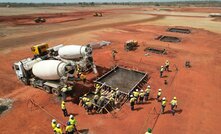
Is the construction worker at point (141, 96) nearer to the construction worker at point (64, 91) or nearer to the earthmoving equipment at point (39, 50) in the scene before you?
the construction worker at point (64, 91)

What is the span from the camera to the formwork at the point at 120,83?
1612 cm

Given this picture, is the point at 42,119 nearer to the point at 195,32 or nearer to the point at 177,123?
the point at 177,123

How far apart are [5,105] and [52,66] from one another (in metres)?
5.51

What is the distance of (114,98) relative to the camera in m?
16.6

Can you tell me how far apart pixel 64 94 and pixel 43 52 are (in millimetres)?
7302

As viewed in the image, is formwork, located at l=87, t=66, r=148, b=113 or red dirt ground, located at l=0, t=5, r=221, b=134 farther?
formwork, located at l=87, t=66, r=148, b=113

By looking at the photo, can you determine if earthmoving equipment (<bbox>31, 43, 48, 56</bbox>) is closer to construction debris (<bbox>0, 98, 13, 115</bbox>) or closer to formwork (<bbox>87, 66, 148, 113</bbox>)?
construction debris (<bbox>0, 98, 13, 115</bbox>)

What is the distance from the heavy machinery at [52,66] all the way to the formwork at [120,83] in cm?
268

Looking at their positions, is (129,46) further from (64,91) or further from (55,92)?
(64,91)

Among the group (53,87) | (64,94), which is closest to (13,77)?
(53,87)

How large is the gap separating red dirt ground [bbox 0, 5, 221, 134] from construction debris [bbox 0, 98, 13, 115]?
0.49 metres

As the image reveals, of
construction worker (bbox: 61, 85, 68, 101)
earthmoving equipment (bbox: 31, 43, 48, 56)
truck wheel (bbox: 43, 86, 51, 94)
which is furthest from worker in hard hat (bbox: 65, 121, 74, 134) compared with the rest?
earthmoving equipment (bbox: 31, 43, 48, 56)

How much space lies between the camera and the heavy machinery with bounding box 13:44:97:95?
16875mm

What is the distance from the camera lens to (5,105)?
16469mm
